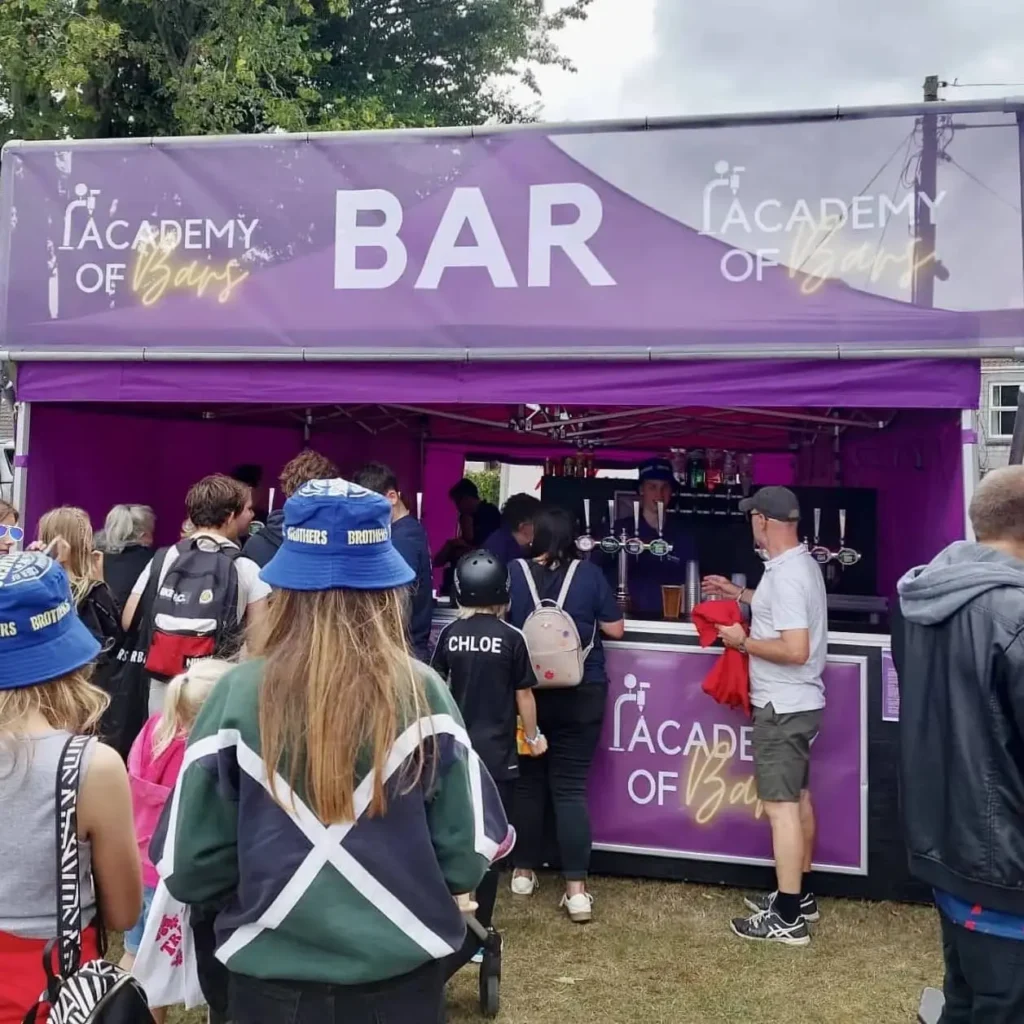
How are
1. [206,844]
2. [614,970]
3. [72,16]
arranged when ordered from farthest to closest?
[72,16] → [614,970] → [206,844]

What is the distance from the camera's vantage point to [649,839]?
14.5 ft

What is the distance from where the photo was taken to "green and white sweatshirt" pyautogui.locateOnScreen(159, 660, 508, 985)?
4.98ft

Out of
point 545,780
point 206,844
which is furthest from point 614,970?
point 206,844

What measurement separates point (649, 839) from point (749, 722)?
0.68m

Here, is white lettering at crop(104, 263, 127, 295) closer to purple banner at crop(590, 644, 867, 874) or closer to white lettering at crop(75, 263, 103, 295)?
white lettering at crop(75, 263, 103, 295)

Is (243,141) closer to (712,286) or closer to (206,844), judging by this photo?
(712,286)

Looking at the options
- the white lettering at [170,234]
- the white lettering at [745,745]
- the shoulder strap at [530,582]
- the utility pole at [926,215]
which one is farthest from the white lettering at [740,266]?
the white lettering at [170,234]

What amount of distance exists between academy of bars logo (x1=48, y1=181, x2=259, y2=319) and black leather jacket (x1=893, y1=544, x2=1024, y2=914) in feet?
11.1

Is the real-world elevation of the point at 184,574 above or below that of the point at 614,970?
above

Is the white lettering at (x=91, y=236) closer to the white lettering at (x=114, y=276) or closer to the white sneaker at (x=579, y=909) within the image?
the white lettering at (x=114, y=276)

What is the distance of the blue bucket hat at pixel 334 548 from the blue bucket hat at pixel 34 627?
14.2 inches

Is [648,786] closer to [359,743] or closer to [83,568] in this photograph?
[83,568]

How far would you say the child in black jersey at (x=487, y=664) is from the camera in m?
3.62

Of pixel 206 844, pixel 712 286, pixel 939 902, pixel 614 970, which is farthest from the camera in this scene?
pixel 712 286
